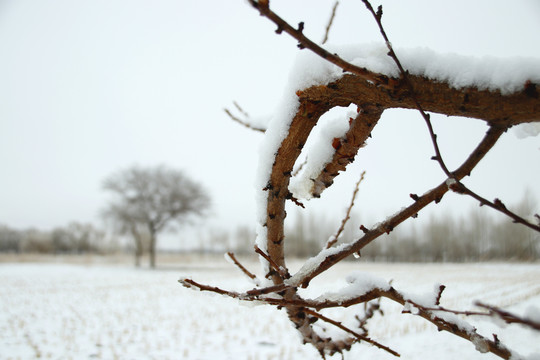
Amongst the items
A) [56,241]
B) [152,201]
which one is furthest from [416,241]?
[56,241]

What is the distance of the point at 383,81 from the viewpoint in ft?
2.12

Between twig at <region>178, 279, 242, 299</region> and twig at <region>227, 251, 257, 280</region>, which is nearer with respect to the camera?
twig at <region>178, 279, 242, 299</region>

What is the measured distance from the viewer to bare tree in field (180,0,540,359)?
64cm

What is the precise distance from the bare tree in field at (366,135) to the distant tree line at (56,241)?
208 feet

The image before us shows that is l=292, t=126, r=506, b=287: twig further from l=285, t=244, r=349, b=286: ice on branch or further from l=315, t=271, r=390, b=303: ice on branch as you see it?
l=315, t=271, r=390, b=303: ice on branch

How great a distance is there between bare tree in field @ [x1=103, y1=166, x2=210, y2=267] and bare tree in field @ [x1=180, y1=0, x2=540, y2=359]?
27238 millimetres

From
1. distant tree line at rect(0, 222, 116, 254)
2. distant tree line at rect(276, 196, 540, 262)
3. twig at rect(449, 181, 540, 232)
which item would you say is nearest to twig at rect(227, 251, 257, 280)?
twig at rect(449, 181, 540, 232)

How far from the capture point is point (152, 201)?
26.7 metres

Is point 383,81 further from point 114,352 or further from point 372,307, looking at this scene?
point 114,352

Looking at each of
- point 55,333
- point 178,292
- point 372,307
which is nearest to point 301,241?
point 178,292

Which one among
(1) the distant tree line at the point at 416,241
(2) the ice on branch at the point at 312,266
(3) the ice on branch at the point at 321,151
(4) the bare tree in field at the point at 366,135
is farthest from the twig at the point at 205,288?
(1) the distant tree line at the point at 416,241

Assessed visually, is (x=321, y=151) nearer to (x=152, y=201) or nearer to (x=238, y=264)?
(x=238, y=264)

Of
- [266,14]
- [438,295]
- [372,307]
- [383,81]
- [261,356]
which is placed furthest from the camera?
[261,356]

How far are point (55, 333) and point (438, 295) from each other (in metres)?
9.05
